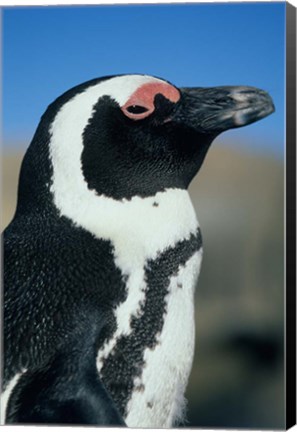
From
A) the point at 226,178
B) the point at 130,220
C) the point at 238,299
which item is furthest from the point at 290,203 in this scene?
the point at 130,220

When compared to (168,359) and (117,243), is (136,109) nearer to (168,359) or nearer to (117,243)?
(117,243)

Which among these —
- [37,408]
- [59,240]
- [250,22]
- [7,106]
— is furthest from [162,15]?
[37,408]

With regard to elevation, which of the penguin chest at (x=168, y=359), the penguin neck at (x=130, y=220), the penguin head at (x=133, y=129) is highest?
the penguin head at (x=133, y=129)

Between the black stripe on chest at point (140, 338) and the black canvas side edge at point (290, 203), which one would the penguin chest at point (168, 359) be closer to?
the black stripe on chest at point (140, 338)

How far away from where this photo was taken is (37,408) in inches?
95.8

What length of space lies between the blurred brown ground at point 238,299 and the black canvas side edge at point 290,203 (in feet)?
0.08

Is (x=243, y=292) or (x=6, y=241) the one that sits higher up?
(x=6, y=241)

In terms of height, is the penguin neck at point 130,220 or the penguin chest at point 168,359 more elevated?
the penguin neck at point 130,220

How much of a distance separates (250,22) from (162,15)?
0.25m

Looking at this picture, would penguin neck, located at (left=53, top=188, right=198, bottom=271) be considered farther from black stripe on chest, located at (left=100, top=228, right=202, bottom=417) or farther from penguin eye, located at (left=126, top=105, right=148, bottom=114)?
penguin eye, located at (left=126, top=105, right=148, bottom=114)

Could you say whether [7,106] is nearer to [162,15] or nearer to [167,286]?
[162,15]

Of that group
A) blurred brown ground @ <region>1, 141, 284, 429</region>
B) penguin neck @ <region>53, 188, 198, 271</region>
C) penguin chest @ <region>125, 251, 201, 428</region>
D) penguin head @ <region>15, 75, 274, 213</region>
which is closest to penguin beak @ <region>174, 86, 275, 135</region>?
penguin head @ <region>15, 75, 274, 213</region>

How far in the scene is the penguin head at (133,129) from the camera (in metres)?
2.53

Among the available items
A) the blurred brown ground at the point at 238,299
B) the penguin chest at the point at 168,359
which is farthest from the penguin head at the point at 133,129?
the penguin chest at the point at 168,359
